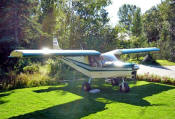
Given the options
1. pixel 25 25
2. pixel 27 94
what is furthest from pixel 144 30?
pixel 27 94

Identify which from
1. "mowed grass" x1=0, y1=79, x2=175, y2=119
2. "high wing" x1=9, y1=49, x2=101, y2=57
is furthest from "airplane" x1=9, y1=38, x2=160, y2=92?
"mowed grass" x1=0, y1=79, x2=175, y2=119

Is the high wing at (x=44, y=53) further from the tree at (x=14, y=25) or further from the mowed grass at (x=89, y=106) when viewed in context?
the tree at (x=14, y=25)

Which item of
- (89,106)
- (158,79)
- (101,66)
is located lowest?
(89,106)

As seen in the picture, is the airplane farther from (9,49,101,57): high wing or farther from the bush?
the bush

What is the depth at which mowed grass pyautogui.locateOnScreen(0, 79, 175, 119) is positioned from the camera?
5.87m

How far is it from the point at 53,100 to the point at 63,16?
16.2 m

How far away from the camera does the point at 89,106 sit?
691 centimetres

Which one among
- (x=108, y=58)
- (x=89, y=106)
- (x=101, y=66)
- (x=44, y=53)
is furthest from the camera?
(x=108, y=58)

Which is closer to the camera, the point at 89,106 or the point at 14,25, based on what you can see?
the point at 89,106

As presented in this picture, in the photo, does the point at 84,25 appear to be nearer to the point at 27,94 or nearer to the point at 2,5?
the point at 2,5

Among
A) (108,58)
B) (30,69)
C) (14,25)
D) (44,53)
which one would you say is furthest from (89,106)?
(14,25)

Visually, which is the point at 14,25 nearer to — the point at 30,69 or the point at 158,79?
the point at 30,69

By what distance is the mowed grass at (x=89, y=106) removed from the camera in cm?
587

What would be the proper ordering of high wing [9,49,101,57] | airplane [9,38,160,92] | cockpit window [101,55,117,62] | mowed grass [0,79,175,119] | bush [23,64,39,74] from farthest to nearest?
1. bush [23,64,39,74]
2. cockpit window [101,55,117,62]
3. airplane [9,38,160,92]
4. high wing [9,49,101,57]
5. mowed grass [0,79,175,119]
